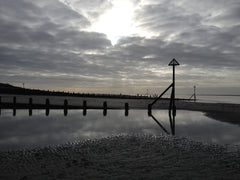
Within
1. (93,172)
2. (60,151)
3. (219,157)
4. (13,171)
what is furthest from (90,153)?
(219,157)

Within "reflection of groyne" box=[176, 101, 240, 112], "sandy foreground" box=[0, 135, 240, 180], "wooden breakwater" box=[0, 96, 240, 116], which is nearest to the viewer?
"sandy foreground" box=[0, 135, 240, 180]

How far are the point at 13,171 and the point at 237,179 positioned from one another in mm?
5351

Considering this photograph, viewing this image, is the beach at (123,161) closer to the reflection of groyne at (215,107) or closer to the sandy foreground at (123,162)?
the sandy foreground at (123,162)

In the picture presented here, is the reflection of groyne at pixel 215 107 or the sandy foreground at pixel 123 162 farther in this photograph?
the reflection of groyne at pixel 215 107

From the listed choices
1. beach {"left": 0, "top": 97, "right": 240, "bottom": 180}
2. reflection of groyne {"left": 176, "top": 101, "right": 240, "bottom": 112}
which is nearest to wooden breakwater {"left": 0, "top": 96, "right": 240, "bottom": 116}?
reflection of groyne {"left": 176, "top": 101, "right": 240, "bottom": 112}

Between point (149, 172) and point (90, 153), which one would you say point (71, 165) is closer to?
point (90, 153)

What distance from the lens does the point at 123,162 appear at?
580 centimetres

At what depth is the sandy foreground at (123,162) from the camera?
4.83 metres

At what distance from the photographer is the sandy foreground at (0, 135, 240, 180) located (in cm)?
483

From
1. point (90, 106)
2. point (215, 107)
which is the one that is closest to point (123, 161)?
point (90, 106)

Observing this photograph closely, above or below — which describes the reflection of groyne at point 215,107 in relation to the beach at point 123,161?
above

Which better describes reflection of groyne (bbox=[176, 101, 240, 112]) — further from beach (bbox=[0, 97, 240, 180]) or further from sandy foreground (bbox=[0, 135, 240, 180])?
sandy foreground (bbox=[0, 135, 240, 180])

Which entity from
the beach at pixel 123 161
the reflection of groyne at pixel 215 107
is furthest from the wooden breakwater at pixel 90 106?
the beach at pixel 123 161

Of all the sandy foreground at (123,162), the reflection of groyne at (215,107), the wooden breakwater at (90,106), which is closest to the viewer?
the sandy foreground at (123,162)
